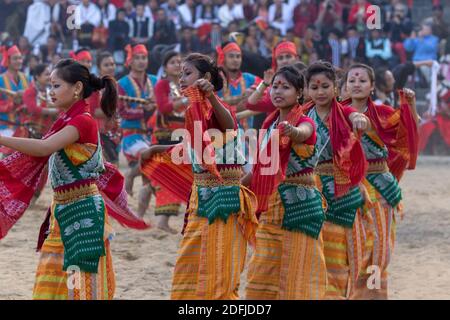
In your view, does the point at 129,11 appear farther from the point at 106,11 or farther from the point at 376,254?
the point at 376,254

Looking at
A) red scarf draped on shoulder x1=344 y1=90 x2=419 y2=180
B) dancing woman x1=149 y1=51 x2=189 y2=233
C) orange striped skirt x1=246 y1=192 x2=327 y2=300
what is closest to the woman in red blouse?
dancing woman x1=149 y1=51 x2=189 y2=233

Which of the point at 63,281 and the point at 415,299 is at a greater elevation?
the point at 63,281

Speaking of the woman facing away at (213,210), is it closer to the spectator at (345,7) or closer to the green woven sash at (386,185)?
A: the green woven sash at (386,185)

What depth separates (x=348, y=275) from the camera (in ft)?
22.3

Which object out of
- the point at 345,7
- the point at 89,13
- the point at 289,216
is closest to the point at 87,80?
the point at 289,216

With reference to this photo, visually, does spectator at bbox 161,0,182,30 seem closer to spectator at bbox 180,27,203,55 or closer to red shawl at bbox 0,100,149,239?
spectator at bbox 180,27,203,55

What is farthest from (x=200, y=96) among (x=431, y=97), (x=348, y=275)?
(x=431, y=97)

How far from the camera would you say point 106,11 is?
773 inches

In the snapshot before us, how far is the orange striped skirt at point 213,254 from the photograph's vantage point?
5930 millimetres

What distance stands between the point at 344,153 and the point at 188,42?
13000 millimetres

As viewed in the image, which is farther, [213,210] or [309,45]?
[309,45]

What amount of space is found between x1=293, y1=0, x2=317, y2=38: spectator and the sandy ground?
24.5 ft
